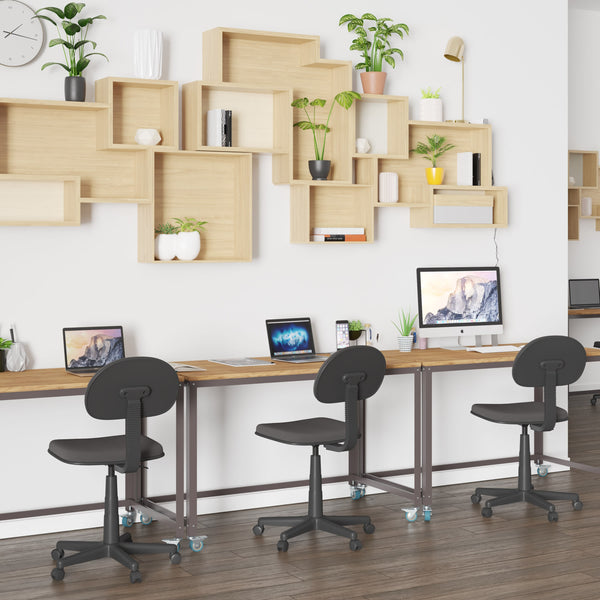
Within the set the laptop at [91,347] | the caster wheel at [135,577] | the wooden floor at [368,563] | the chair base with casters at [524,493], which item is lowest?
the wooden floor at [368,563]

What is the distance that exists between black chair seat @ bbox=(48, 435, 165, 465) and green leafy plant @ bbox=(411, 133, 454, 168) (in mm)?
2329

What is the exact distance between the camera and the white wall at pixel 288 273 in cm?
461

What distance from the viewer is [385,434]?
5434mm

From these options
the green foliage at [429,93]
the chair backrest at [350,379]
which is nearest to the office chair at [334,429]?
the chair backrest at [350,379]

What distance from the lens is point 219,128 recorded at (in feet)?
15.8

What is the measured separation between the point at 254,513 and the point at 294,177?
1.75 metres

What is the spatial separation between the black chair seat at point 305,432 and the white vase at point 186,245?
915 millimetres

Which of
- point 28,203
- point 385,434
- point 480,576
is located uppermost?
point 28,203

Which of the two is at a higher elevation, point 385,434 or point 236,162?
point 236,162

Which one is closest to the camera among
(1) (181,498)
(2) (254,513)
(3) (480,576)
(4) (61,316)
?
(3) (480,576)

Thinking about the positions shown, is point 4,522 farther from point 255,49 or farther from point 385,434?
point 255,49

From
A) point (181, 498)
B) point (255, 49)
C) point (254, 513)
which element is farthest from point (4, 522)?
point (255, 49)

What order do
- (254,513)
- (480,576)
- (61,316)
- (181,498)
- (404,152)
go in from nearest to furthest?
(480,576) → (181,498) → (61,316) → (254,513) → (404,152)

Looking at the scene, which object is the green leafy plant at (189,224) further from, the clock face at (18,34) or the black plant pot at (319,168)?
the clock face at (18,34)
